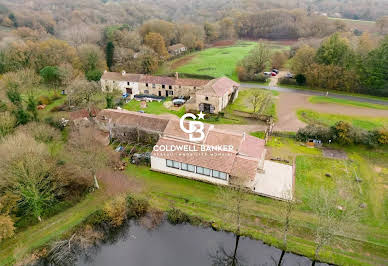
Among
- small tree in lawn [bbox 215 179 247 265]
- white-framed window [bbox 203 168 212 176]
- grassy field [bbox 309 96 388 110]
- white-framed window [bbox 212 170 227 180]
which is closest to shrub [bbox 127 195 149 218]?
white-framed window [bbox 203 168 212 176]

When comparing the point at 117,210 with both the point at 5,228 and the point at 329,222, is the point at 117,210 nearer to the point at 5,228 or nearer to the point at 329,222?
the point at 5,228

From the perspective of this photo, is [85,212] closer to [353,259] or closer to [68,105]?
[353,259]

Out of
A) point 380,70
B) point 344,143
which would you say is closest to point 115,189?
point 344,143

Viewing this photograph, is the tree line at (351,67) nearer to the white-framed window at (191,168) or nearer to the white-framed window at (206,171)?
the white-framed window at (206,171)

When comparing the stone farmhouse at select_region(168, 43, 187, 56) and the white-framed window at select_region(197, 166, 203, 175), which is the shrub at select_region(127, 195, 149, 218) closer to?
the white-framed window at select_region(197, 166, 203, 175)

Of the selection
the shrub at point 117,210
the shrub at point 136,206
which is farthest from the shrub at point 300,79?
the shrub at point 117,210

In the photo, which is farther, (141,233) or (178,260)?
(141,233)
